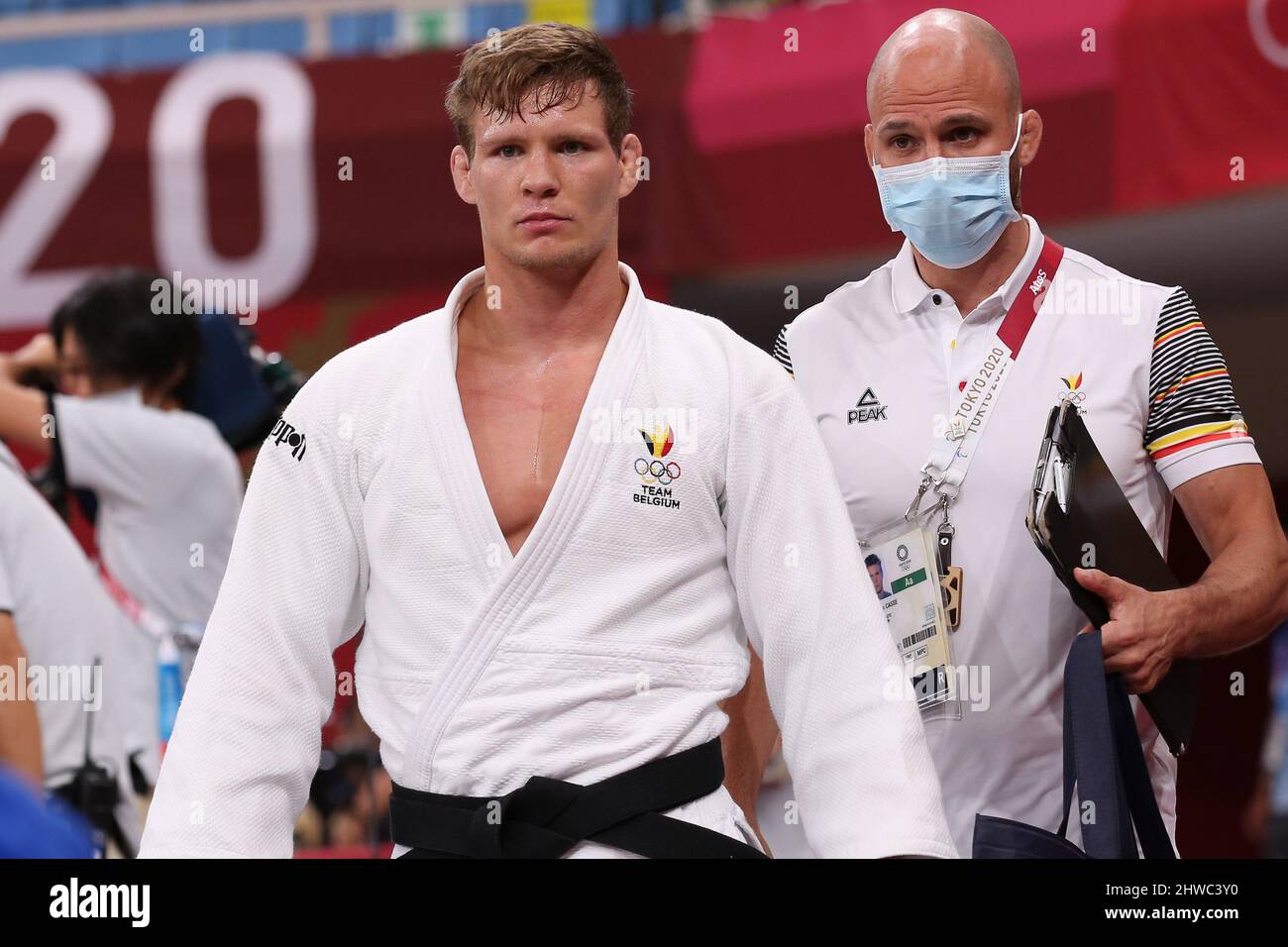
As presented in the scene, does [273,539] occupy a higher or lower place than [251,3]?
lower

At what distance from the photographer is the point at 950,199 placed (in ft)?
7.72

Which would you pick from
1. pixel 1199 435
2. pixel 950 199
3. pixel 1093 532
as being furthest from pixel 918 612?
pixel 950 199

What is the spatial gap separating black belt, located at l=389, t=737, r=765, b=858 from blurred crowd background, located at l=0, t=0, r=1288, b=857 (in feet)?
3.31

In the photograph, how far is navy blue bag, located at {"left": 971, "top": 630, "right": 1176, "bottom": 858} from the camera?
2.11 metres

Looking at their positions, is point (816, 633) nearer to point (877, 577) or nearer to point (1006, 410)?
point (877, 577)

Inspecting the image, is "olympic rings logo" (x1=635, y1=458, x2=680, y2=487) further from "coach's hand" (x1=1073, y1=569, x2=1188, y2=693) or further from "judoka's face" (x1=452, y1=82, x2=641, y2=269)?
"coach's hand" (x1=1073, y1=569, x2=1188, y2=693)

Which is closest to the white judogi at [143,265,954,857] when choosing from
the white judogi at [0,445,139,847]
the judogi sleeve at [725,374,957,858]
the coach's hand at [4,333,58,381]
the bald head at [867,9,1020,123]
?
the judogi sleeve at [725,374,957,858]

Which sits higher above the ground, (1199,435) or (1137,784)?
(1199,435)

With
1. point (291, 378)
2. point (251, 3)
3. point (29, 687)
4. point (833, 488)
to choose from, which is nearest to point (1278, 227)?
point (833, 488)

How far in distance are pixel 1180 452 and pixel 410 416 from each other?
1.13 m

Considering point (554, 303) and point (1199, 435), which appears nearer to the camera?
point (554, 303)

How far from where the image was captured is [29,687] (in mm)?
3439

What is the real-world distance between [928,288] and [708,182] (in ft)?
6.73
